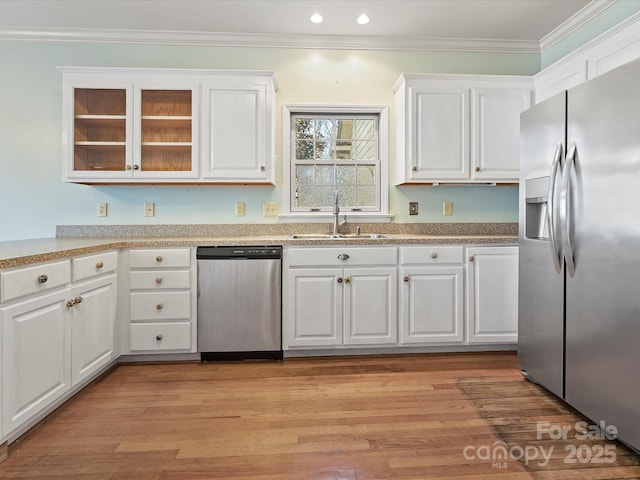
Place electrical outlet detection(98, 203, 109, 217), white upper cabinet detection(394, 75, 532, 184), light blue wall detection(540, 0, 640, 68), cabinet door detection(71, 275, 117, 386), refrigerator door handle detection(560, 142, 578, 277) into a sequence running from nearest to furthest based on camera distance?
1. refrigerator door handle detection(560, 142, 578, 277)
2. cabinet door detection(71, 275, 117, 386)
3. light blue wall detection(540, 0, 640, 68)
4. white upper cabinet detection(394, 75, 532, 184)
5. electrical outlet detection(98, 203, 109, 217)

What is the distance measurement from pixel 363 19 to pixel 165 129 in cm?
172

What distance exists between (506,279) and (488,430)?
4.14 ft

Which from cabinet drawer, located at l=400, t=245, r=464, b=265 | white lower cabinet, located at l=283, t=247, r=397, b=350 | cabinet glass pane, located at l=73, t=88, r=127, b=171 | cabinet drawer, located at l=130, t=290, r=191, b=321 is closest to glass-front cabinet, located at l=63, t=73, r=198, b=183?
cabinet glass pane, located at l=73, t=88, r=127, b=171

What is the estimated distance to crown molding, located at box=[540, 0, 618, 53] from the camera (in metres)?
2.57

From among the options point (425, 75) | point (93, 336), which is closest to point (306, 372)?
point (93, 336)

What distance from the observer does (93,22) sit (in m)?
2.85

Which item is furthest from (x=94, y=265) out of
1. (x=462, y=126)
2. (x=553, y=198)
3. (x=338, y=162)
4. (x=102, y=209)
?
(x=462, y=126)

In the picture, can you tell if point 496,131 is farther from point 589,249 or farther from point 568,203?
point 589,249

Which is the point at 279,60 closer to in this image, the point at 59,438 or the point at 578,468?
the point at 59,438

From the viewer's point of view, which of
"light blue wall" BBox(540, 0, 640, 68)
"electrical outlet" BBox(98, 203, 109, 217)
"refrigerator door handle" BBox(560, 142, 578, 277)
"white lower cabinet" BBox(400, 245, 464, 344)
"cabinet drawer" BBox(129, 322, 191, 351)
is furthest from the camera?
"electrical outlet" BBox(98, 203, 109, 217)

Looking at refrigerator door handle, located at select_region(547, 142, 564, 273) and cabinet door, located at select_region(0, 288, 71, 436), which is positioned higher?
refrigerator door handle, located at select_region(547, 142, 564, 273)

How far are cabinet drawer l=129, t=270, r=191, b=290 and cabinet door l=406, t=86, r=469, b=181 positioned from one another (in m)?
1.88

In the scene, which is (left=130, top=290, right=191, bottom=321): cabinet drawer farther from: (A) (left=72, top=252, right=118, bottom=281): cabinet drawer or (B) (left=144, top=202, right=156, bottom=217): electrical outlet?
(B) (left=144, top=202, right=156, bottom=217): electrical outlet

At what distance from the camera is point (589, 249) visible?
1675mm
